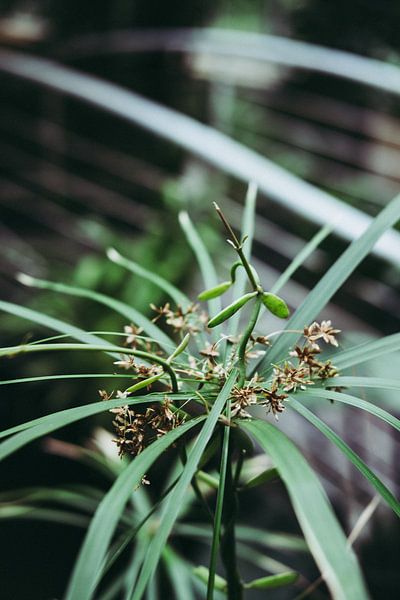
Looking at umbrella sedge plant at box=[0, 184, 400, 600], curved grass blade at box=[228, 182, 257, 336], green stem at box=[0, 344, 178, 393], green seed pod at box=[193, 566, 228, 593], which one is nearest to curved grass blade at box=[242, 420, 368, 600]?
umbrella sedge plant at box=[0, 184, 400, 600]

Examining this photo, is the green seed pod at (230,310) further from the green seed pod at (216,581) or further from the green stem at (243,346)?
the green seed pod at (216,581)

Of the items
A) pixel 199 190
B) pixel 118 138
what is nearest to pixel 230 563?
pixel 199 190

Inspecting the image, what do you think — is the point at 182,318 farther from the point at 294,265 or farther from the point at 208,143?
the point at 208,143

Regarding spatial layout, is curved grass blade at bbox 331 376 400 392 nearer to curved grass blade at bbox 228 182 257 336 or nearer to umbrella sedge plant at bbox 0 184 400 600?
umbrella sedge plant at bbox 0 184 400 600

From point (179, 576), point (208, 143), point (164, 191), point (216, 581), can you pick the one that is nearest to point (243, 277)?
point (216, 581)

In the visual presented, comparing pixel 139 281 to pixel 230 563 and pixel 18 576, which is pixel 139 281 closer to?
pixel 18 576

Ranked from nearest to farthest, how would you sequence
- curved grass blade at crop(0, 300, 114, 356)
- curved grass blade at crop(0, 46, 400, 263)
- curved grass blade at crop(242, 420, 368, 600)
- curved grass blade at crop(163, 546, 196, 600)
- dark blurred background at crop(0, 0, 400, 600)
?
curved grass blade at crop(242, 420, 368, 600) → curved grass blade at crop(0, 300, 114, 356) → curved grass blade at crop(163, 546, 196, 600) → curved grass blade at crop(0, 46, 400, 263) → dark blurred background at crop(0, 0, 400, 600)
